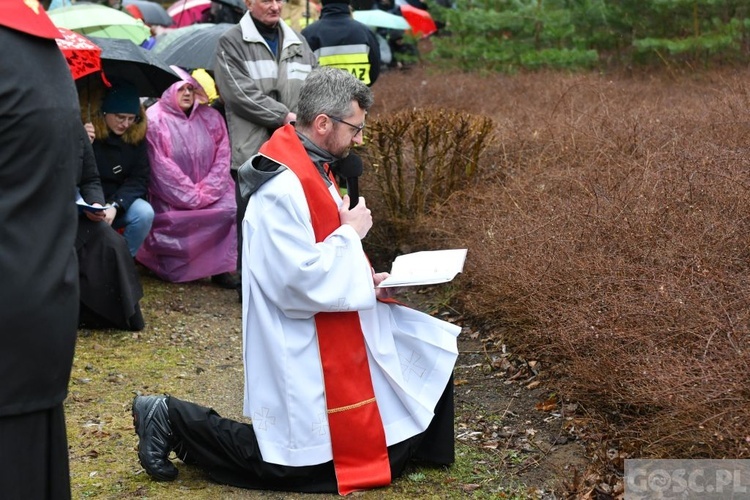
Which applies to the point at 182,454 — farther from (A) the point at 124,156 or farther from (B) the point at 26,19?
(A) the point at 124,156

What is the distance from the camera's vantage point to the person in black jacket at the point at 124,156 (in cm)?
722

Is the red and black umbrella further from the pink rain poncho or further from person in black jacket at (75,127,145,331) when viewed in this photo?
the pink rain poncho

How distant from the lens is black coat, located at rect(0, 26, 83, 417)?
2658 millimetres

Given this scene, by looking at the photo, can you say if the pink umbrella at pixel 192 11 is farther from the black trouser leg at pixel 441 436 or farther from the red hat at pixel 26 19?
the red hat at pixel 26 19

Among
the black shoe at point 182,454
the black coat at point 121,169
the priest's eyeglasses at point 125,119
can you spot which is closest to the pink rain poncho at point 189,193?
the black coat at point 121,169

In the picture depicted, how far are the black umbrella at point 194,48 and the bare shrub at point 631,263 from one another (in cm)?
267

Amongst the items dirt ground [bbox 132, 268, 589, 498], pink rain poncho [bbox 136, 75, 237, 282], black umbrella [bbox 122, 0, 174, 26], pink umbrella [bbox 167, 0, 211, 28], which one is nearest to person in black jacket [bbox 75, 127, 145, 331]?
dirt ground [bbox 132, 268, 589, 498]

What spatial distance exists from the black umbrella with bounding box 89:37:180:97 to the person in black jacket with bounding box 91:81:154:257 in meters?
0.14

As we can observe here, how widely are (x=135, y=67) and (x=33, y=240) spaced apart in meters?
4.85

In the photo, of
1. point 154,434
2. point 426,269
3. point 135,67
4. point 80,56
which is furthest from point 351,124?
point 135,67

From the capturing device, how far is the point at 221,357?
631 centimetres

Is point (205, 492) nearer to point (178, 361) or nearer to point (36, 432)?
point (36, 432)

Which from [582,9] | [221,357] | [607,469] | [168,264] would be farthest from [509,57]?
[607,469]

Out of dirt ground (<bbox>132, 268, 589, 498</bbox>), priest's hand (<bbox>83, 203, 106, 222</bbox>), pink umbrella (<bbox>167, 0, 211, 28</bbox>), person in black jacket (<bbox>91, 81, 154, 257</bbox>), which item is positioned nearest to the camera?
dirt ground (<bbox>132, 268, 589, 498</bbox>)
